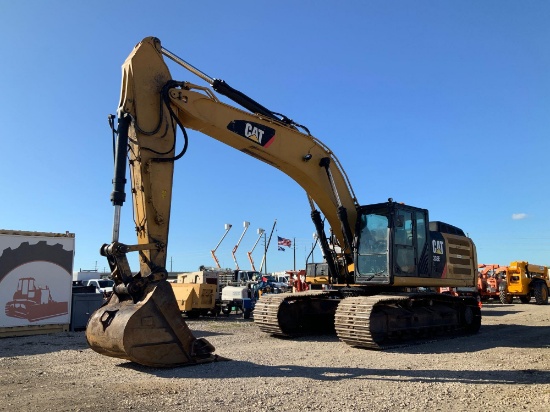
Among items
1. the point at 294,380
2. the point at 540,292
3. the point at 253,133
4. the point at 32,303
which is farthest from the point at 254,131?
the point at 540,292

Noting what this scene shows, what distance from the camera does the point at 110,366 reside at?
26.2 feet

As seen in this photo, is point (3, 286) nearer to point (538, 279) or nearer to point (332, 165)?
point (332, 165)

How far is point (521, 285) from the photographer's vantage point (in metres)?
27.0

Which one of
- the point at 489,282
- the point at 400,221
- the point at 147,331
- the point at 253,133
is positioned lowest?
the point at 147,331

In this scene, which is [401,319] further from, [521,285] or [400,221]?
[521,285]

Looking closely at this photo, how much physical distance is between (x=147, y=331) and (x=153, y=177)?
251 centimetres

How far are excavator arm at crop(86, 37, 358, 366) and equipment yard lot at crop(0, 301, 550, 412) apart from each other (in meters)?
0.46

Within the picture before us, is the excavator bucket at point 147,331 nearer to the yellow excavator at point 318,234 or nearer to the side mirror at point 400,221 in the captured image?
the yellow excavator at point 318,234

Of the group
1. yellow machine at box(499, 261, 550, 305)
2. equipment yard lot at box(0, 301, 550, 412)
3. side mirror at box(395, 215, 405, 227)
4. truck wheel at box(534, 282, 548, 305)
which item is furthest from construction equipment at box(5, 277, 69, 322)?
truck wheel at box(534, 282, 548, 305)

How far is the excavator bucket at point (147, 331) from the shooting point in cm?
694

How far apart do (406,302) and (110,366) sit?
6.61 meters

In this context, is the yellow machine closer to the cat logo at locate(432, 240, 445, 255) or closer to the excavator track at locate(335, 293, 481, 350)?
the excavator track at locate(335, 293, 481, 350)

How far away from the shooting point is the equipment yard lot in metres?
5.65

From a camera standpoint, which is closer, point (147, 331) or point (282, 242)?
point (147, 331)
